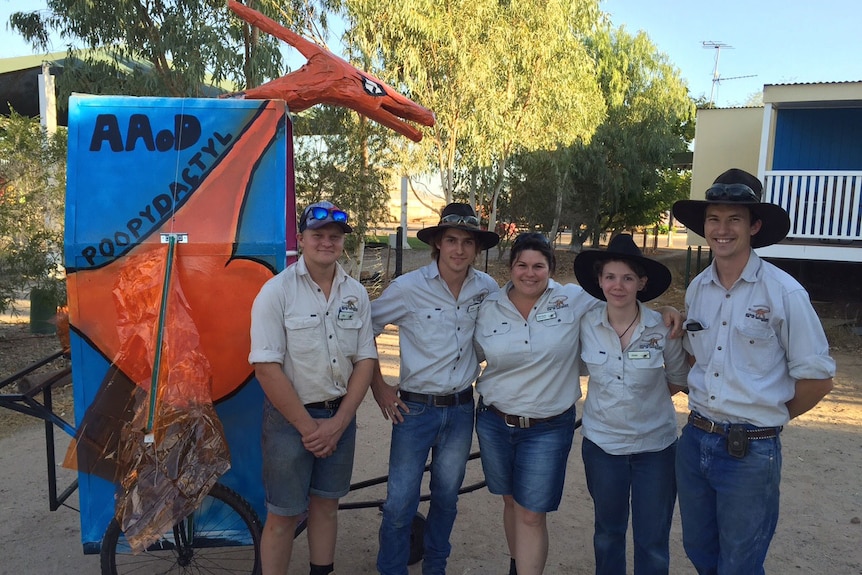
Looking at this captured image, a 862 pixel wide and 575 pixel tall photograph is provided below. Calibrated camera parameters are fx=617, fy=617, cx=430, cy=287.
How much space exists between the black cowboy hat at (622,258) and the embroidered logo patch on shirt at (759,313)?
41 centimetres

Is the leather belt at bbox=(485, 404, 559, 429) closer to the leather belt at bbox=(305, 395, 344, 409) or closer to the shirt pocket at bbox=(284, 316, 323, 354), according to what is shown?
the leather belt at bbox=(305, 395, 344, 409)

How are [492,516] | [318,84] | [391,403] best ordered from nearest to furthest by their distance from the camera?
[391,403] < [318,84] < [492,516]

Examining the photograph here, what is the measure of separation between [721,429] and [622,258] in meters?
0.76

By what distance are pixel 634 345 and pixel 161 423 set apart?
1971mm

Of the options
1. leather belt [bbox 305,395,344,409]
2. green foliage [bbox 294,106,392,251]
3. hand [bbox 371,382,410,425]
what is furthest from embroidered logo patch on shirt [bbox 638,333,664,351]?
green foliage [bbox 294,106,392,251]

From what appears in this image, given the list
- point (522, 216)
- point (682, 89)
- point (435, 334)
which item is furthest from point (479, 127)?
point (682, 89)

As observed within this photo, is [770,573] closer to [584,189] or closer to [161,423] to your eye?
[161,423]

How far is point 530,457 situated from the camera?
8.98ft

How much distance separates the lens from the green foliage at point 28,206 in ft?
24.1

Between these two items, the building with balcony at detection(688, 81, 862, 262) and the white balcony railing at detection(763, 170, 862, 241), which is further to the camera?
the building with balcony at detection(688, 81, 862, 262)

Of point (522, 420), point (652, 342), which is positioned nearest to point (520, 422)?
point (522, 420)

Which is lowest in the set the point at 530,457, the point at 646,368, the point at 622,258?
the point at 530,457

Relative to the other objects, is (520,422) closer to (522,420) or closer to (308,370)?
(522,420)

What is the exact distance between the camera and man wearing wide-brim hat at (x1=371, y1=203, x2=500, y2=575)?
111 inches
